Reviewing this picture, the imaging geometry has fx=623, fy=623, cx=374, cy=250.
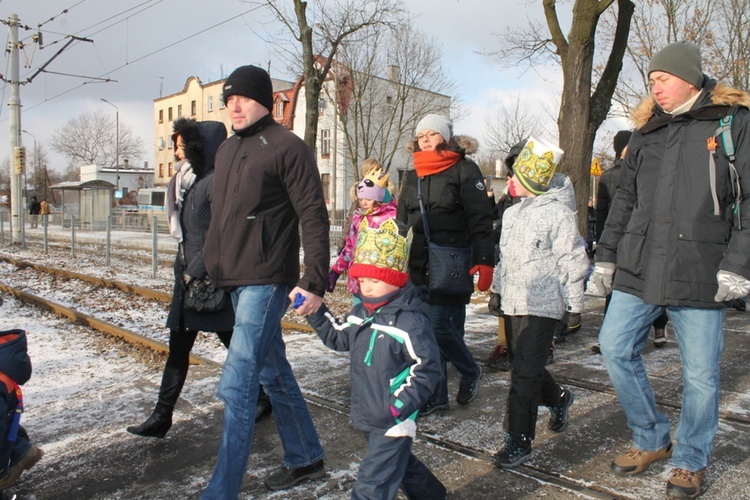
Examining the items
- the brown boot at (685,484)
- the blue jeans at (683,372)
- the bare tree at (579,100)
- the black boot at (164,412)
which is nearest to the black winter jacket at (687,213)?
the blue jeans at (683,372)

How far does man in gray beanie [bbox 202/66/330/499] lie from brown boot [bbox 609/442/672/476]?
1555 mm

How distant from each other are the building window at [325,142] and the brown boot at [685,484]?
1641 inches

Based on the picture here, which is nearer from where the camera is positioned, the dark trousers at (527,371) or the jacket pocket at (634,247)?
the jacket pocket at (634,247)

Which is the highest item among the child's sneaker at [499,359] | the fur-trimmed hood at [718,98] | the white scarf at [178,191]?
the fur-trimmed hood at [718,98]

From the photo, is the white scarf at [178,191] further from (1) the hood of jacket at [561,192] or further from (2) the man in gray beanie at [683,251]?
(2) the man in gray beanie at [683,251]

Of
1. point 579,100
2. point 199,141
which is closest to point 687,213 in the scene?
point 199,141

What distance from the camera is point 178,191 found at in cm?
388

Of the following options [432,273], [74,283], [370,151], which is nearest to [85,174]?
[370,151]

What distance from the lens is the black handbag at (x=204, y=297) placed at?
3650mm

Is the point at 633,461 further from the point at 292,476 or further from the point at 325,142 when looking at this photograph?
the point at 325,142

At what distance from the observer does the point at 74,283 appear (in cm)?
1134

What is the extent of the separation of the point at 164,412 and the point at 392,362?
1854 mm

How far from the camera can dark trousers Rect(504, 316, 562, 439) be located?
338 cm

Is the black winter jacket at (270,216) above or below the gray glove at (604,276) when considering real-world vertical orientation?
above
